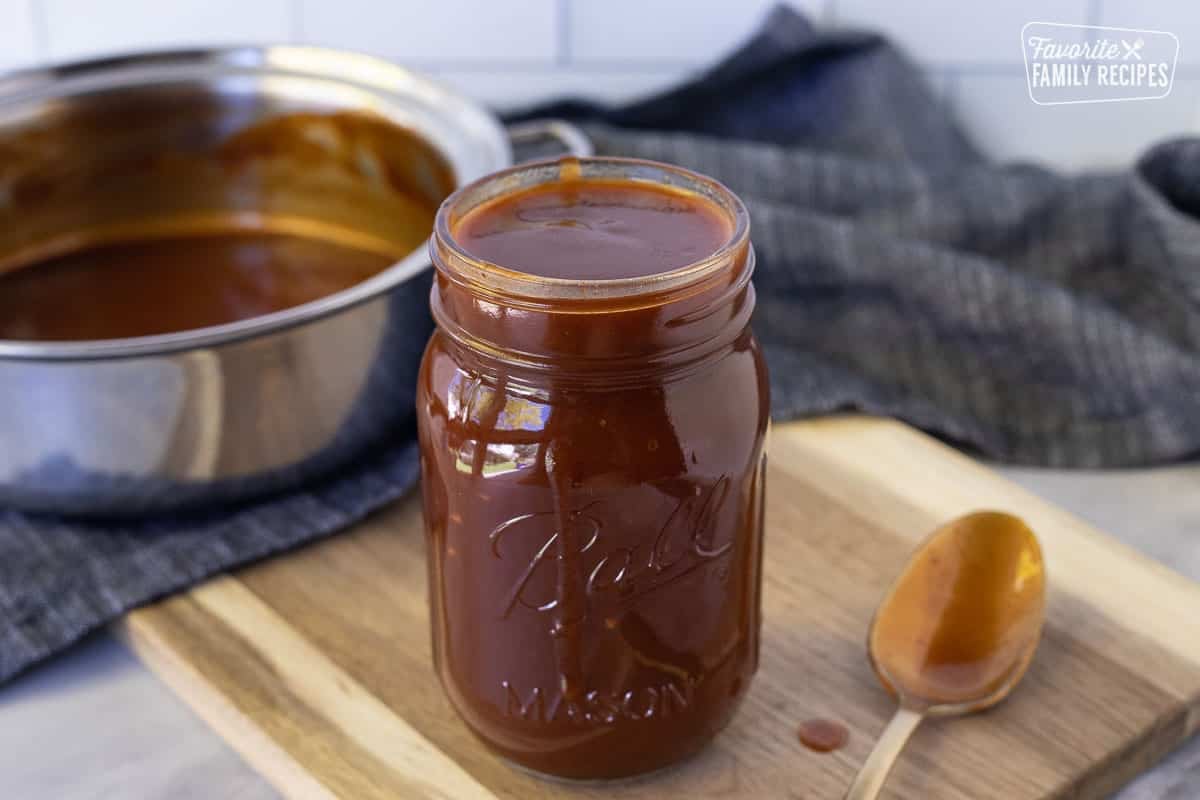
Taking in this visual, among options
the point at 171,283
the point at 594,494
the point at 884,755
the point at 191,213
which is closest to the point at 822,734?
the point at 884,755

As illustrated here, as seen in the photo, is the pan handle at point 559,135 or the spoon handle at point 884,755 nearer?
the spoon handle at point 884,755

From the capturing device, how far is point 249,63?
4.25 feet

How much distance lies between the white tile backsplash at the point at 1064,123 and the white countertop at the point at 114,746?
2.56 feet

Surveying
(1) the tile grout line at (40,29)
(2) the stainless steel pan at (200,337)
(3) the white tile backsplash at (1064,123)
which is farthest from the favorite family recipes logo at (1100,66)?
(1) the tile grout line at (40,29)

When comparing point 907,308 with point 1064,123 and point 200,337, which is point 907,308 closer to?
point 1064,123

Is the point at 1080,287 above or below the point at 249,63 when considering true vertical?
below

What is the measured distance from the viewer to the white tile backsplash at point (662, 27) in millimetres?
1541

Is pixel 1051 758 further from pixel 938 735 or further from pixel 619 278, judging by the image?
pixel 619 278

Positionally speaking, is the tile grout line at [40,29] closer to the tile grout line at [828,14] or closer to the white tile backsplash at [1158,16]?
the tile grout line at [828,14]

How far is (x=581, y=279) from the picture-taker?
0.68 m

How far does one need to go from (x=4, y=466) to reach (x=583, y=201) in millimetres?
498

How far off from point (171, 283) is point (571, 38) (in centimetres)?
58

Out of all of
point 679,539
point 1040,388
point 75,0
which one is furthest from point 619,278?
point 75,0

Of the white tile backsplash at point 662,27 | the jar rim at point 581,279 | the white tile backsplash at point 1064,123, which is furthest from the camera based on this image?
the white tile backsplash at point 662,27
